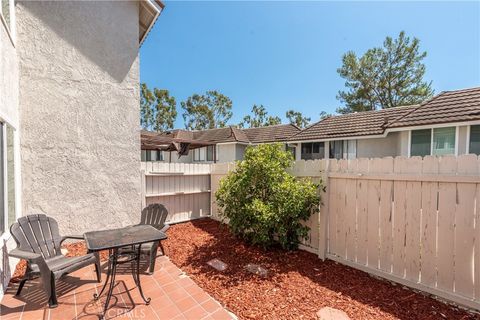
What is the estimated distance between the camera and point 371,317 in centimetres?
286

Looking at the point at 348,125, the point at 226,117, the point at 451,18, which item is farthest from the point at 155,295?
the point at 226,117

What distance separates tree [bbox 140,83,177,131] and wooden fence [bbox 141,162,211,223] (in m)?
29.4

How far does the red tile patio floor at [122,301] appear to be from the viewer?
284 cm

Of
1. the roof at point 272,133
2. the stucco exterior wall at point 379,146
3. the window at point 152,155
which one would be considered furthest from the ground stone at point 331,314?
the window at point 152,155

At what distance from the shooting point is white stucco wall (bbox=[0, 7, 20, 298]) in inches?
133

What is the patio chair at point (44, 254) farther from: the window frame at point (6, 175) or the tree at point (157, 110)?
the tree at point (157, 110)

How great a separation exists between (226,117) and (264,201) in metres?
35.6

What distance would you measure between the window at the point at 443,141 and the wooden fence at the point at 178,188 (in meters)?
10.3

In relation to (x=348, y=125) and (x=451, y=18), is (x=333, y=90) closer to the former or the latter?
(x=348, y=125)

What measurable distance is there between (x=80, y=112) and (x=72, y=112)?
16 centimetres

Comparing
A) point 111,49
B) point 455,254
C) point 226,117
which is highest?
point 226,117

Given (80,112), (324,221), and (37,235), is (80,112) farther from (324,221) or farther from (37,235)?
(324,221)

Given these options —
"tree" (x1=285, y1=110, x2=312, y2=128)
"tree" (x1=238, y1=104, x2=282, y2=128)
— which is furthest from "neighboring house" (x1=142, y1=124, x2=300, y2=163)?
"tree" (x1=285, y1=110, x2=312, y2=128)

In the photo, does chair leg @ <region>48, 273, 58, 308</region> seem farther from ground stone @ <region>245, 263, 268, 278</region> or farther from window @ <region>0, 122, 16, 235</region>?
ground stone @ <region>245, 263, 268, 278</region>
